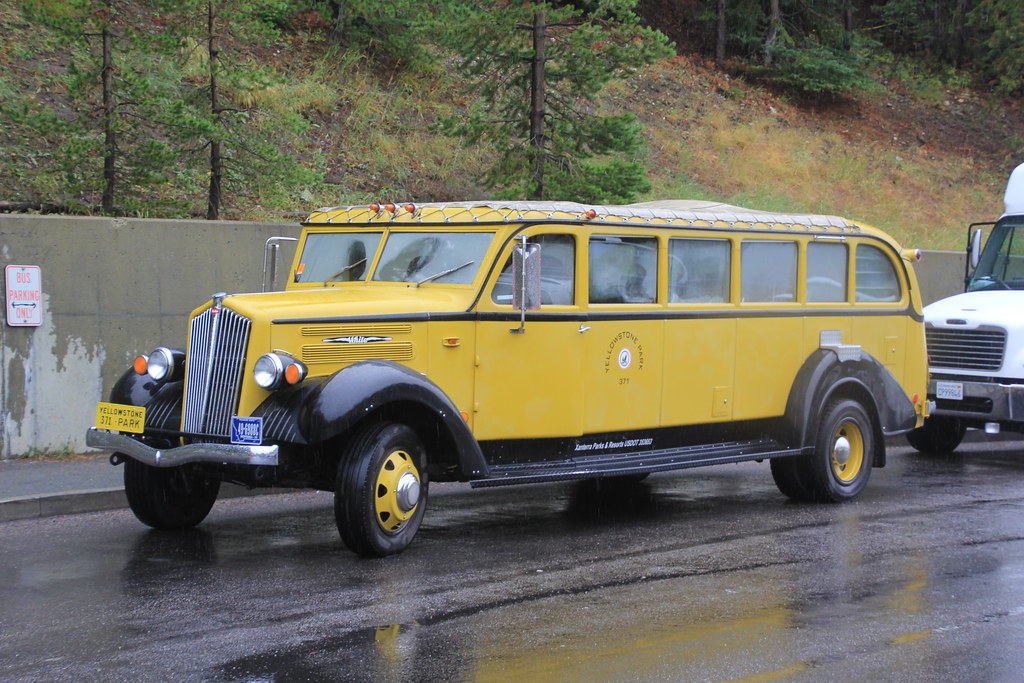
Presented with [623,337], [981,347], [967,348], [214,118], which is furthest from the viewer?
[214,118]

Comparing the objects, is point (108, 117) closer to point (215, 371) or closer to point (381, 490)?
point (215, 371)

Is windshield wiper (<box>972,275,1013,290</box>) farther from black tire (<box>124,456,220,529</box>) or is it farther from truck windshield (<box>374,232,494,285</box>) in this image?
black tire (<box>124,456,220,529</box>)

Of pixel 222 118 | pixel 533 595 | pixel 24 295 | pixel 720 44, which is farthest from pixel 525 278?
pixel 720 44

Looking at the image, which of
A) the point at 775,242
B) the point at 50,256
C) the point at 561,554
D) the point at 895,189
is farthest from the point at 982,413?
the point at 895,189

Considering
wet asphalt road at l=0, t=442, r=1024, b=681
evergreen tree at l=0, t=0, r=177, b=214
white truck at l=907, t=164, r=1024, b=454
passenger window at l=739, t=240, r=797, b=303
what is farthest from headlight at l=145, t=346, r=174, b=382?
white truck at l=907, t=164, r=1024, b=454

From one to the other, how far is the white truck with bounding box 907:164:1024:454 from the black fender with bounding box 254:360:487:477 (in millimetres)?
6441

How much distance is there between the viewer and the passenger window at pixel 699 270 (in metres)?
8.93

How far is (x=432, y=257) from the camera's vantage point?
819cm

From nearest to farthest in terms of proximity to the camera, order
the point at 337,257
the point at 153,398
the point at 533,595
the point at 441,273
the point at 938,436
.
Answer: the point at 533,595 → the point at 153,398 → the point at 441,273 → the point at 337,257 → the point at 938,436

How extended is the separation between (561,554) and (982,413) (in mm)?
6040

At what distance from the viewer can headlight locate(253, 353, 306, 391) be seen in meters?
6.89

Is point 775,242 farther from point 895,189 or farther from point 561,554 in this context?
point 895,189

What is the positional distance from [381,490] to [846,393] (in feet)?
15.0

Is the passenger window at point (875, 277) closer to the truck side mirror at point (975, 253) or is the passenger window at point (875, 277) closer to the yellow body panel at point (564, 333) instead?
the yellow body panel at point (564, 333)
